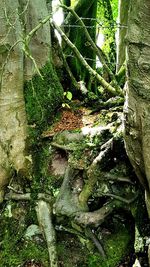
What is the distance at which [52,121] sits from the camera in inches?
140

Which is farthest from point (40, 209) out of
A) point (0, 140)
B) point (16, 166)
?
point (0, 140)

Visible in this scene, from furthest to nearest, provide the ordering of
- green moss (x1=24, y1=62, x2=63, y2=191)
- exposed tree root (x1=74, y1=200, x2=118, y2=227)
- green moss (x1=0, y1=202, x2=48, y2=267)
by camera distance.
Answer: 1. green moss (x1=24, y1=62, x2=63, y2=191)
2. green moss (x1=0, y1=202, x2=48, y2=267)
3. exposed tree root (x1=74, y1=200, x2=118, y2=227)

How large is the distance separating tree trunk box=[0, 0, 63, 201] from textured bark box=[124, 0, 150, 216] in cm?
95

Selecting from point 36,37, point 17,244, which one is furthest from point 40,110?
point 17,244

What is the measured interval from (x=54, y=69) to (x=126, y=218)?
154 centimetres

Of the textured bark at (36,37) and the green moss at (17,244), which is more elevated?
the textured bark at (36,37)

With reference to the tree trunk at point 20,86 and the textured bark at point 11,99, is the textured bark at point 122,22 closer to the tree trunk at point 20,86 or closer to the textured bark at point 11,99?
the tree trunk at point 20,86

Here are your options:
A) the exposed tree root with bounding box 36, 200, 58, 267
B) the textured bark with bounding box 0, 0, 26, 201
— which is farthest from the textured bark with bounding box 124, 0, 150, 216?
the textured bark with bounding box 0, 0, 26, 201

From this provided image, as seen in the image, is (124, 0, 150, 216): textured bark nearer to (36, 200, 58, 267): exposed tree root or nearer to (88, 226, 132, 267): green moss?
(88, 226, 132, 267): green moss

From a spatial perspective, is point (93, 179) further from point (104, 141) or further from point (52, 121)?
point (52, 121)

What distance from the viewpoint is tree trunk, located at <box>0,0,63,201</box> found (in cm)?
316

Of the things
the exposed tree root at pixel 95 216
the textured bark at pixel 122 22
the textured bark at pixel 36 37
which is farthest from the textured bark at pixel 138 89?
the textured bark at pixel 122 22

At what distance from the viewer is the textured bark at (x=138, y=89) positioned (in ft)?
7.06

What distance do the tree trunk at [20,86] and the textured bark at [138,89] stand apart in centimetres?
95
